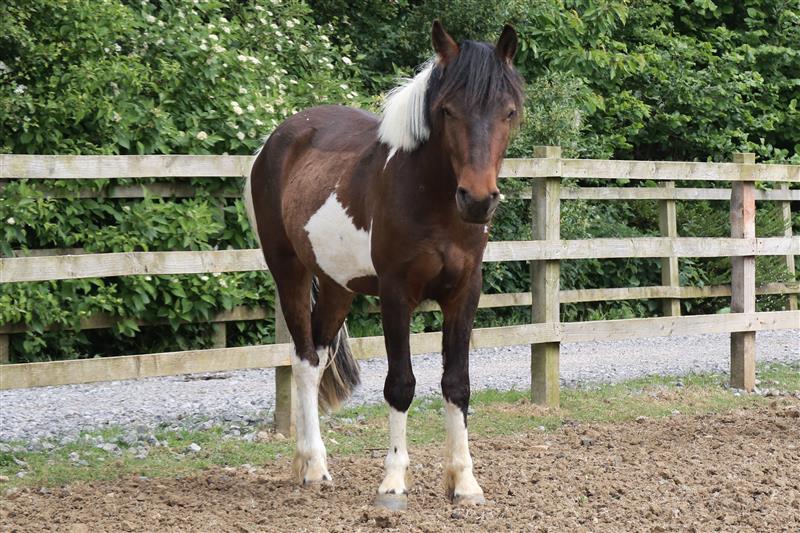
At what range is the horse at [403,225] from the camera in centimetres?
403

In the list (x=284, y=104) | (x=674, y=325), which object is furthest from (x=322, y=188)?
(x=284, y=104)

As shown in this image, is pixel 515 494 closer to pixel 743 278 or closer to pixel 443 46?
pixel 443 46

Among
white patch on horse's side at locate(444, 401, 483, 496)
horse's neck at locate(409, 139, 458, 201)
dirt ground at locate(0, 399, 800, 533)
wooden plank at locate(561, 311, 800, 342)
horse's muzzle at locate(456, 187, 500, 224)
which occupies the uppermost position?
horse's neck at locate(409, 139, 458, 201)

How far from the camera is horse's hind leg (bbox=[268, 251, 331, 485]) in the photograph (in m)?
4.93

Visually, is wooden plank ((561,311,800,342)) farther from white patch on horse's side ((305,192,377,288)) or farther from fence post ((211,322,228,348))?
fence post ((211,322,228,348))

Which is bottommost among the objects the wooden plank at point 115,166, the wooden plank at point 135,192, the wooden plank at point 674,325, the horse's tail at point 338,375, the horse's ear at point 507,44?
the horse's tail at point 338,375

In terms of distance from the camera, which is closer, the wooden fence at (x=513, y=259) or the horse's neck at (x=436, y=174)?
the horse's neck at (x=436, y=174)

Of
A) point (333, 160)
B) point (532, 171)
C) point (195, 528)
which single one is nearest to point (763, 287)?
point (532, 171)

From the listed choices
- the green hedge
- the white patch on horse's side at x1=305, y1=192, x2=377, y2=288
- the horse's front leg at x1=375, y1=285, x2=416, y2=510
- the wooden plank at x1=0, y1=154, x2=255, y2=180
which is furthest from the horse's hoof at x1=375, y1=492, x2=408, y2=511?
the green hedge

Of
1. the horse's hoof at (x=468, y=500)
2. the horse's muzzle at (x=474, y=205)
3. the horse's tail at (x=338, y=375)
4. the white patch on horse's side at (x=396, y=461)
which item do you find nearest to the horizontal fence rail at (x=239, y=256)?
the horse's tail at (x=338, y=375)

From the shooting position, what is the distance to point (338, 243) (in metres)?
4.74

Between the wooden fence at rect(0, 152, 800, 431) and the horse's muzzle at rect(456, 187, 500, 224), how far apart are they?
2.14 meters

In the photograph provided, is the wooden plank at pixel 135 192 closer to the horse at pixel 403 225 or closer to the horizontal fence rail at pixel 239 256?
the horizontal fence rail at pixel 239 256

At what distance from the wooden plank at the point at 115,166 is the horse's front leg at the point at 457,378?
1.84m
